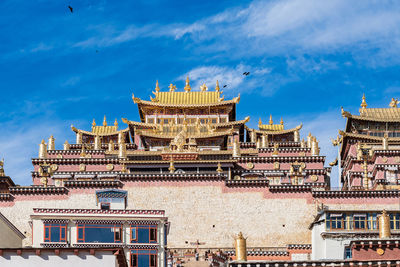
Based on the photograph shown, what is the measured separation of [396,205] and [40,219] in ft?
99.3

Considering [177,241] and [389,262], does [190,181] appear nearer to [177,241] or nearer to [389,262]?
[177,241]

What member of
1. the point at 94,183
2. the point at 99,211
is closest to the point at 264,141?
the point at 94,183

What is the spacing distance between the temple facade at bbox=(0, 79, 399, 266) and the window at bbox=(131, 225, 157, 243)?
0.79 meters

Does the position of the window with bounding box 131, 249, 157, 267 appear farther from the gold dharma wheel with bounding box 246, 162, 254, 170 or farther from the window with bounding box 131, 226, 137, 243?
the gold dharma wheel with bounding box 246, 162, 254, 170

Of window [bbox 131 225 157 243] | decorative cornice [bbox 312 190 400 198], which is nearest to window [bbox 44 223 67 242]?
window [bbox 131 225 157 243]

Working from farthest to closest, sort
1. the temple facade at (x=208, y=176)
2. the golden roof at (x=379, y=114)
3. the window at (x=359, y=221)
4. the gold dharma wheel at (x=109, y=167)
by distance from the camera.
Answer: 1. the golden roof at (x=379, y=114)
2. the gold dharma wheel at (x=109, y=167)
3. the temple facade at (x=208, y=176)
4. the window at (x=359, y=221)

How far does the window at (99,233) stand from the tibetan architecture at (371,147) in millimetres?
31687

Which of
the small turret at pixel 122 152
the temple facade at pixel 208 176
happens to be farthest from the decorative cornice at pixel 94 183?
the small turret at pixel 122 152

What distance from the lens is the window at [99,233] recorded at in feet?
187

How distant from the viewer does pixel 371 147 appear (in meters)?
89.1

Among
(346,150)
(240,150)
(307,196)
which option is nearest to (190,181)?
(307,196)

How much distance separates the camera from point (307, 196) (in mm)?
71875

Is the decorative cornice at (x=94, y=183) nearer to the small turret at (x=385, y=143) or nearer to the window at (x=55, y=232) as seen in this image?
the window at (x=55, y=232)

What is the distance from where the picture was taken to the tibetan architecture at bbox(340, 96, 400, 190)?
84.0 m
